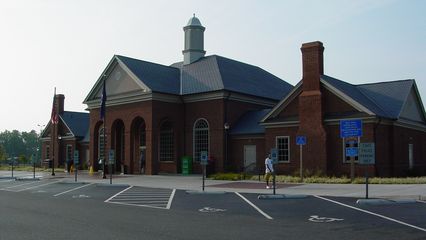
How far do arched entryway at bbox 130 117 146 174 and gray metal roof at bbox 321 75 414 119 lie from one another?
54.0 ft

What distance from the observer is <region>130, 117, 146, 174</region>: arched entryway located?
130 ft

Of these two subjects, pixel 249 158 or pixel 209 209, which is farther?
pixel 249 158

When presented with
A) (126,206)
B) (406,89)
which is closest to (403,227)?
(126,206)

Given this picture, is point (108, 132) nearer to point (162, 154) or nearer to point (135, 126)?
point (135, 126)

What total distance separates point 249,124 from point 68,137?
2715 cm

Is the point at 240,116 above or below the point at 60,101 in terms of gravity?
below

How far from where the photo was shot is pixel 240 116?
38344mm

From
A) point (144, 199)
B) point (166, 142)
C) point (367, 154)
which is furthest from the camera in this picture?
point (166, 142)

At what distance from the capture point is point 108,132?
41531 millimetres

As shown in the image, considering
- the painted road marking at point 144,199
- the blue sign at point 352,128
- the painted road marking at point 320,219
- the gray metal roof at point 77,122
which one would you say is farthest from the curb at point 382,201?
the gray metal roof at point 77,122

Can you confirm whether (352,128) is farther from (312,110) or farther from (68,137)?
(68,137)

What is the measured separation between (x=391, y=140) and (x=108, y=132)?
22.6 m

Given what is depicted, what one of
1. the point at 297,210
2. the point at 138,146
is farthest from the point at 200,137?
the point at 297,210

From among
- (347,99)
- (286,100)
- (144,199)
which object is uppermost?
(286,100)
